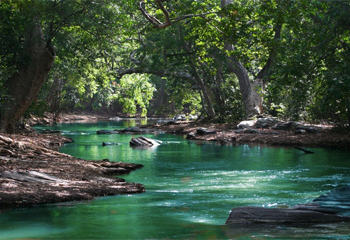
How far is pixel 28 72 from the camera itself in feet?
64.0

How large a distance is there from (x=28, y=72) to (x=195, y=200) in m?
11.2

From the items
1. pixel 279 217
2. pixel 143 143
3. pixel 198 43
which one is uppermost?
pixel 198 43

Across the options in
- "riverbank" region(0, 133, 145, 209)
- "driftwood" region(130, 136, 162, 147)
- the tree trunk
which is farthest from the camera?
the tree trunk

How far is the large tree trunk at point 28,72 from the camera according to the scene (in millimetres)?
19328

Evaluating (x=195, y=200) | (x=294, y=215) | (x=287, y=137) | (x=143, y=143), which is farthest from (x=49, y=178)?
(x=287, y=137)

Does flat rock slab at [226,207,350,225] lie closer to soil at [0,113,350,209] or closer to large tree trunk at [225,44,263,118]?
soil at [0,113,350,209]

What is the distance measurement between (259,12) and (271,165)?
516 centimetres

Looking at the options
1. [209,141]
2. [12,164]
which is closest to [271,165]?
[12,164]

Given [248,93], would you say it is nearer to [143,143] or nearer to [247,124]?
[247,124]

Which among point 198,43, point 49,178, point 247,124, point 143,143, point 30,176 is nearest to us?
point 30,176

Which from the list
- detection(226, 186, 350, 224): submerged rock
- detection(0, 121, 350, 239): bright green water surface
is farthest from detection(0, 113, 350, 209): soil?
detection(226, 186, 350, 224): submerged rock

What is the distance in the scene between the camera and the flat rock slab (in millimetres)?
8234

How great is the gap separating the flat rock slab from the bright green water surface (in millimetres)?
217

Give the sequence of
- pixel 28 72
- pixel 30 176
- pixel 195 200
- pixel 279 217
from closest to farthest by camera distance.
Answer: pixel 279 217 < pixel 195 200 < pixel 30 176 < pixel 28 72
